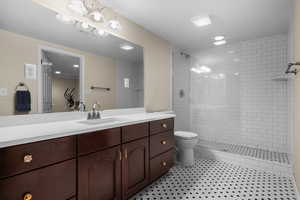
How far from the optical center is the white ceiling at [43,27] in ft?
4.20

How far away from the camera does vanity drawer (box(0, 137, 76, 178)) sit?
0.84 m

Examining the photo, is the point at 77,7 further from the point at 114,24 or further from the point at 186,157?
the point at 186,157

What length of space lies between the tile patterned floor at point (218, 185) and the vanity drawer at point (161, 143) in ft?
1.30

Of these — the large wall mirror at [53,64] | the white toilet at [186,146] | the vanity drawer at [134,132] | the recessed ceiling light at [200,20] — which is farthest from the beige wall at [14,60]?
the white toilet at [186,146]

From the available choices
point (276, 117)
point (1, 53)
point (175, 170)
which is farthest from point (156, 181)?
point (276, 117)

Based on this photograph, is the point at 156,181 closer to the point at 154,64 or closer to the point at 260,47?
the point at 154,64

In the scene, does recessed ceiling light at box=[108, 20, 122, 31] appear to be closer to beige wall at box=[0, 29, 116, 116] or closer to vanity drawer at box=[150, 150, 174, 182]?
beige wall at box=[0, 29, 116, 116]

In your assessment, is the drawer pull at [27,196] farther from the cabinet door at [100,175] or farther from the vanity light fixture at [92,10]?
the vanity light fixture at [92,10]

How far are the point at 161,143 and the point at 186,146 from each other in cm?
67

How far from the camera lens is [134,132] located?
1634mm

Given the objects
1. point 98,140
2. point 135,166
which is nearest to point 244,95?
point 135,166

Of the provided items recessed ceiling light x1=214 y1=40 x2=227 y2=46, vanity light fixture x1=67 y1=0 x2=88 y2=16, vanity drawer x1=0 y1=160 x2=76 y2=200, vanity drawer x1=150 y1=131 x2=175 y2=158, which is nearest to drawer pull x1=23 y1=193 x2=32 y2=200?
vanity drawer x1=0 y1=160 x2=76 y2=200

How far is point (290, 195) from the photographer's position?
173 cm

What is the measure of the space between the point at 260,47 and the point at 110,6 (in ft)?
9.24
